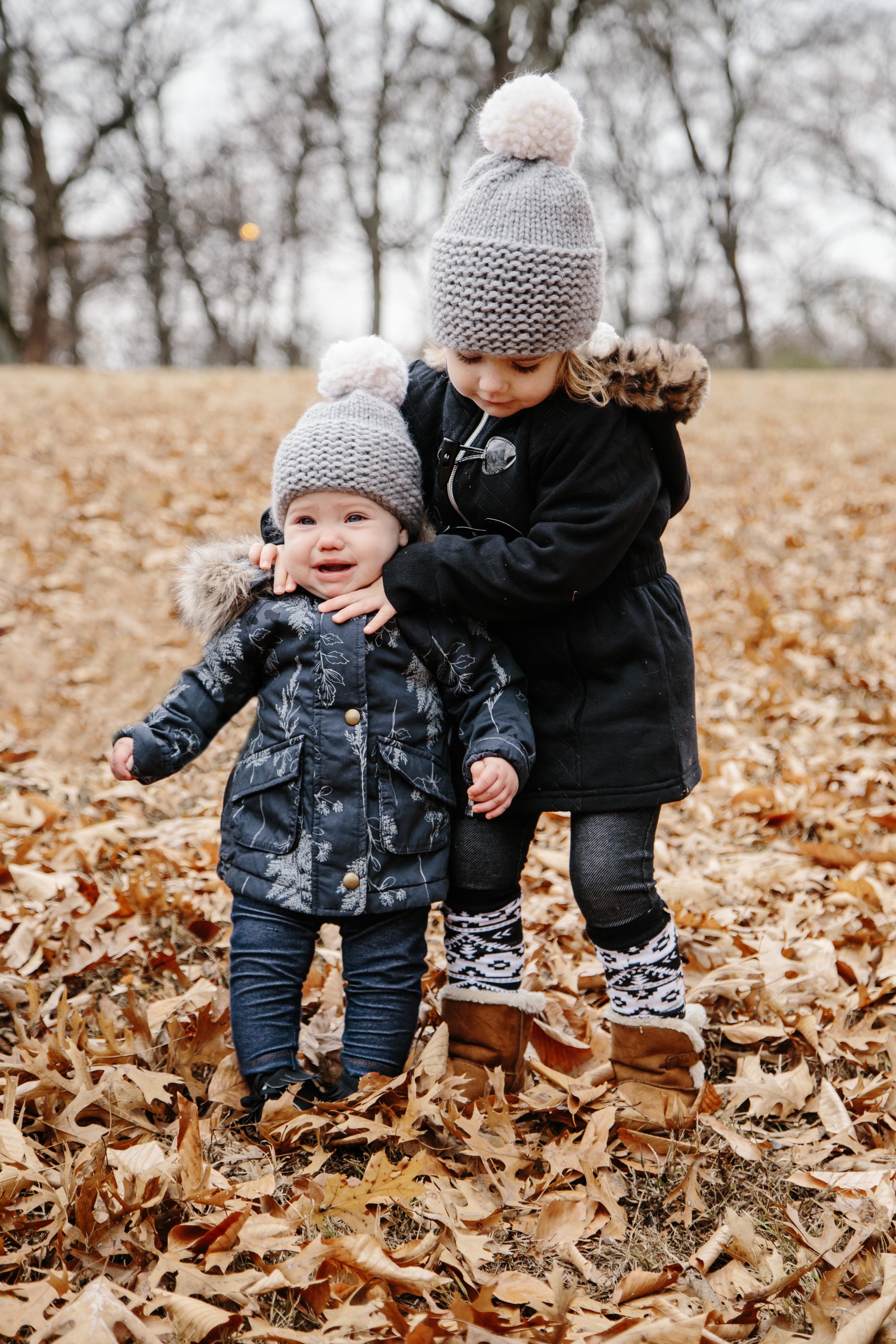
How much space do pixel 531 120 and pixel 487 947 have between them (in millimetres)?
1745

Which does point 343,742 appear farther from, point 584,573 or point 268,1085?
point 268,1085

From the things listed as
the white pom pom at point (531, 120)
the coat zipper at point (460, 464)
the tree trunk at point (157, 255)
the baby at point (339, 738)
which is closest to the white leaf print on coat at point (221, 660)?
the baby at point (339, 738)

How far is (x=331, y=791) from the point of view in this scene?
7.77 ft

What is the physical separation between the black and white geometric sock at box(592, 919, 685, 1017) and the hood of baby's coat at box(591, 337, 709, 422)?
114cm

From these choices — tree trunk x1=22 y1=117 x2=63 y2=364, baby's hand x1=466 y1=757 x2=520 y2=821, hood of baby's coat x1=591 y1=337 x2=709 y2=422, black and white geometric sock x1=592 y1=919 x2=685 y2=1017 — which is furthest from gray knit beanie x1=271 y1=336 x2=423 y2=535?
tree trunk x1=22 y1=117 x2=63 y2=364

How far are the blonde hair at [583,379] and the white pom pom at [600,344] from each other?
1 cm

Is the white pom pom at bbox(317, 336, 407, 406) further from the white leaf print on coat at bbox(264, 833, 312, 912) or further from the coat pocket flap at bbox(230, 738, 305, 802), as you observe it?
the white leaf print on coat at bbox(264, 833, 312, 912)

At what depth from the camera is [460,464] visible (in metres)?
2.39

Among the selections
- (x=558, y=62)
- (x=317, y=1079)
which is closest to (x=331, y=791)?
(x=317, y=1079)

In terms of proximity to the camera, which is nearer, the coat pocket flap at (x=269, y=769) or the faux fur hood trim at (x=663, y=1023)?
the coat pocket flap at (x=269, y=769)

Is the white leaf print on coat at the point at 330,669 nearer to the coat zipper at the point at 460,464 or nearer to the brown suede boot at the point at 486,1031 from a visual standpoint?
the coat zipper at the point at 460,464

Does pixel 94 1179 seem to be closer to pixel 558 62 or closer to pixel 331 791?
pixel 331 791

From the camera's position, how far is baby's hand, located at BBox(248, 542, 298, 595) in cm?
247

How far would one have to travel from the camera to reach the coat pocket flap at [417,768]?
2377mm
